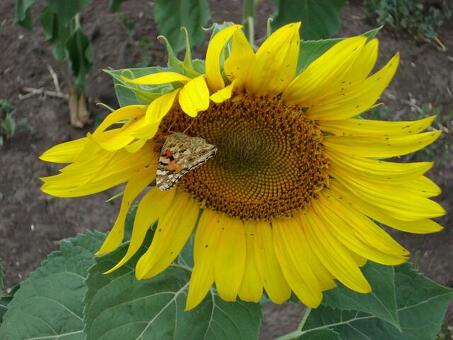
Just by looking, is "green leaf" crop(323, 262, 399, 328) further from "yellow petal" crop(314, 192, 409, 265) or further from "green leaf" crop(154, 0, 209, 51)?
"green leaf" crop(154, 0, 209, 51)

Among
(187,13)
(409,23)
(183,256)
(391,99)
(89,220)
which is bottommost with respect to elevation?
(89,220)

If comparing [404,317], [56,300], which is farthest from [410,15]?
[56,300]

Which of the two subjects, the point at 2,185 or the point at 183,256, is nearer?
the point at 183,256

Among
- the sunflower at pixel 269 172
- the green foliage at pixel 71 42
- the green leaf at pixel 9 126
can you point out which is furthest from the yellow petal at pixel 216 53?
the green leaf at pixel 9 126

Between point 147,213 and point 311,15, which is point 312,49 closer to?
point 147,213

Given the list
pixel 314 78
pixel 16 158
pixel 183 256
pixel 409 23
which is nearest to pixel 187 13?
pixel 183 256

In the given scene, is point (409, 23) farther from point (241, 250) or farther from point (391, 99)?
point (241, 250)

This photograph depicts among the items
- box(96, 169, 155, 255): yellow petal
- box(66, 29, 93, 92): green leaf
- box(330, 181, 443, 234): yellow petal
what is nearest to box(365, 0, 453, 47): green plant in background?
box(66, 29, 93, 92): green leaf
